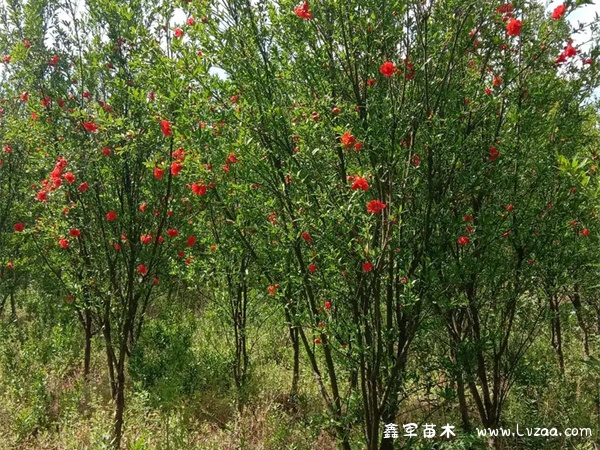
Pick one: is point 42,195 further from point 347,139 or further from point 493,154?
point 493,154

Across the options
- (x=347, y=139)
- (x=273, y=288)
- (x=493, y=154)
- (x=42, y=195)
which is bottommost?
(x=273, y=288)

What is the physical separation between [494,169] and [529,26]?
1.20 metres

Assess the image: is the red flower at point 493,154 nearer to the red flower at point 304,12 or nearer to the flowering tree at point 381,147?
the flowering tree at point 381,147

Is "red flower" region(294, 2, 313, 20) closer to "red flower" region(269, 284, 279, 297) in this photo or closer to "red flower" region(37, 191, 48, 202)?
"red flower" region(269, 284, 279, 297)

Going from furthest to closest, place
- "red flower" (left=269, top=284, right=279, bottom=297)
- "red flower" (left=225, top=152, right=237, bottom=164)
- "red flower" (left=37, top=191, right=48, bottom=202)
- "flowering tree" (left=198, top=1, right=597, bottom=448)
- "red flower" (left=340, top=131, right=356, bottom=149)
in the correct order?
"red flower" (left=37, top=191, right=48, bottom=202), "red flower" (left=269, top=284, right=279, bottom=297), "red flower" (left=225, top=152, right=237, bottom=164), "flowering tree" (left=198, top=1, right=597, bottom=448), "red flower" (left=340, top=131, right=356, bottom=149)

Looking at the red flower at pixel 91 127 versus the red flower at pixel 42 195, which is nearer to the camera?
the red flower at pixel 91 127

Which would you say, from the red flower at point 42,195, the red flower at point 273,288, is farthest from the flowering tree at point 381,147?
the red flower at point 42,195

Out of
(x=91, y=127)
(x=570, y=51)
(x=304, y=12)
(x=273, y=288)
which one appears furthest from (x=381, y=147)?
(x=91, y=127)

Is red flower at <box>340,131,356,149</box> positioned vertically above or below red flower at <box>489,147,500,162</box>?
below

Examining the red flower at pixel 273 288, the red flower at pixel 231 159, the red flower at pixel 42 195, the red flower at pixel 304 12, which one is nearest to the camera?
the red flower at pixel 304 12

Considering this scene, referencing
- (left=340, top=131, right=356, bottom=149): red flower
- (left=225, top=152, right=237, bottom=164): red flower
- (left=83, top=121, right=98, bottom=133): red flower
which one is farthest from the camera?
(left=83, top=121, right=98, bottom=133): red flower

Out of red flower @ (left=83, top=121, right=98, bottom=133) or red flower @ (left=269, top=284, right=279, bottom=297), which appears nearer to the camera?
red flower @ (left=269, top=284, right=279, bottom=297)

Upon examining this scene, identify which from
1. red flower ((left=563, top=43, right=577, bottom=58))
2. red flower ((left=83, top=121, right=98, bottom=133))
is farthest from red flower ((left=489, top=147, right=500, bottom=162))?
red flower ((left=83, top=121, right=98, bottom=133))

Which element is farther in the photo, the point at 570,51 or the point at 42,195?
the point at 42,195
